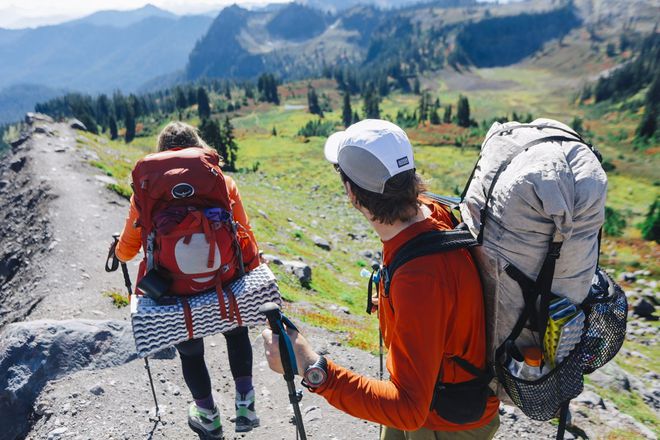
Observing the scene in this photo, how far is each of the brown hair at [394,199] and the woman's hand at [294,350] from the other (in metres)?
0.91

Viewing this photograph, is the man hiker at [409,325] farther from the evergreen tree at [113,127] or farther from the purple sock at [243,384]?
the evergreen tree at [113,127]

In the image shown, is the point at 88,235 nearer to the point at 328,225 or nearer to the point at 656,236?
the point at 328,225

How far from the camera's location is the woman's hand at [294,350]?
2.59 meters

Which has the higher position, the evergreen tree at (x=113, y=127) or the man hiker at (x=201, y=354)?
the man hiker at (x=201, y=354)

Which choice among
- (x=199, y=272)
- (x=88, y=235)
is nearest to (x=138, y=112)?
(x=88, y=235)

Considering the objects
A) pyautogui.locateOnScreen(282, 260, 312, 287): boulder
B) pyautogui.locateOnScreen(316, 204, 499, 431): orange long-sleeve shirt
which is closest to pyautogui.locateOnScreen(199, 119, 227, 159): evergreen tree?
pyautogui.locateOnScreen(282, 260, 312, 287): boulder

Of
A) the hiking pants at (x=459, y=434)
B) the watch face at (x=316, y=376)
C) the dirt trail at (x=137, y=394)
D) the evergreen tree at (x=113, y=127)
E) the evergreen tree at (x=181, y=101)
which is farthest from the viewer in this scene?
the evergreen tree at (x=181, y=101)

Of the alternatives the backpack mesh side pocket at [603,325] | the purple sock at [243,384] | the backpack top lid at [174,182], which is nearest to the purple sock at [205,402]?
the purple sock at [243,384]

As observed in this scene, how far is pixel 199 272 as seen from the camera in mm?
3914

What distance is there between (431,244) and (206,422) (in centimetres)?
368

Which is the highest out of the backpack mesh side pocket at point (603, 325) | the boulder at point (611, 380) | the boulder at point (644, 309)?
the backpack mesh side pocket at point (603, 325)

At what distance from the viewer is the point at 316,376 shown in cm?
249

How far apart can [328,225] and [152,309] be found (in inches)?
815

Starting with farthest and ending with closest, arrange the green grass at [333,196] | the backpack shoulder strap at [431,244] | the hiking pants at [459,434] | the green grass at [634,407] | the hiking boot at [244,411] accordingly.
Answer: the green grass at [333,196] → the green grass at [634,407] → the hiking boot at [244,411] → the hiking pants at [459,434] → the backpack shoulder strap at [431,244]
